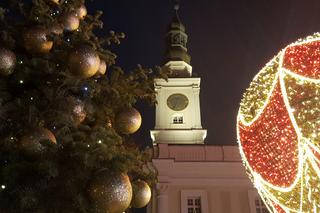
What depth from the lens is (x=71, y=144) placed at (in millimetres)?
3527

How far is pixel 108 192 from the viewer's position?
3.29m

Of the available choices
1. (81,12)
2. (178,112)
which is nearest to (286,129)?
(81,12)

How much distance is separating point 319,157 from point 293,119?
1.38ft

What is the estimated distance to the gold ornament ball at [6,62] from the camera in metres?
4.01

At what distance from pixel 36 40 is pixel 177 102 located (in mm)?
24968

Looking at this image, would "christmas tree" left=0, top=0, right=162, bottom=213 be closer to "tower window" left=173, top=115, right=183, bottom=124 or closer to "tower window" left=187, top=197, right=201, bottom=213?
"tower window" left=187, top=197, right=201, bottom=213

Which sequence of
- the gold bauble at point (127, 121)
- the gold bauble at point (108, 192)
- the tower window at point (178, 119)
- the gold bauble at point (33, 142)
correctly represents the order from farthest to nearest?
the tower window at point (178, 119) → the gold bauble at point (127, 121) → the gold bauble at point (33, 142) → the gold bauble at point (108, 192)

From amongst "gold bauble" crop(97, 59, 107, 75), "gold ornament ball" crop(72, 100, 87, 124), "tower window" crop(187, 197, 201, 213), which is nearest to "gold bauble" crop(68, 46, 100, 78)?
"gold ornament ball" crop(72, 100, 87, 124)

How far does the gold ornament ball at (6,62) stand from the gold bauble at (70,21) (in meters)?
1.00

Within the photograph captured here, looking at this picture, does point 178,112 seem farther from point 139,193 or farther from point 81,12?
point 139,193

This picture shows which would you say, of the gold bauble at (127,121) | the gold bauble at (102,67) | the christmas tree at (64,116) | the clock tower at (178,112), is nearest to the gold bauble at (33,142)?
the christmas tree at (64,116)

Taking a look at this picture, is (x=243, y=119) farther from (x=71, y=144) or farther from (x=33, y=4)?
(x=33, y=4)

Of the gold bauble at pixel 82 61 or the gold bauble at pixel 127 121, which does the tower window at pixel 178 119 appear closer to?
the gold bauble at pixel 127 121

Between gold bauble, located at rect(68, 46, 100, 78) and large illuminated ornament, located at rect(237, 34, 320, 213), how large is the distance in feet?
5.79
